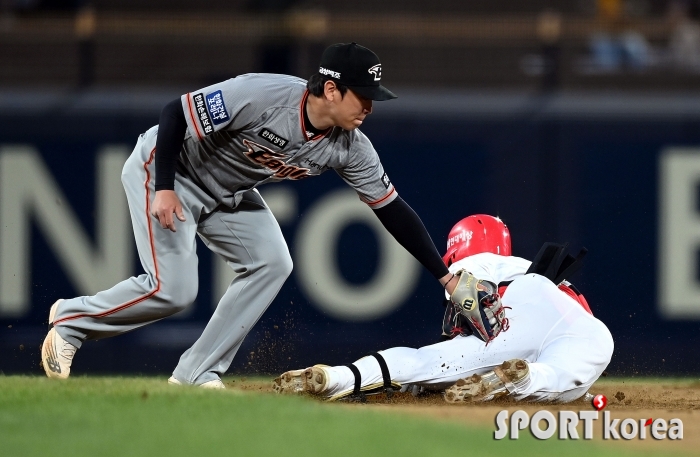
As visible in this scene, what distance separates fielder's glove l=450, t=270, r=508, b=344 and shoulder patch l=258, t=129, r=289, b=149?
3.54ft

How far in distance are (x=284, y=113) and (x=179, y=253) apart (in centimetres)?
87

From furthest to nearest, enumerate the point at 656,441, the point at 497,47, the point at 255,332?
1. the point at 497,47
2. the point at 255,332
3. the point at 656,441

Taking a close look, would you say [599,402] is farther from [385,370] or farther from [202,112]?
[202,112]

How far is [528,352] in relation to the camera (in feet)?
17.8

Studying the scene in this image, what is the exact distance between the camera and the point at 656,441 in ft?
14.0

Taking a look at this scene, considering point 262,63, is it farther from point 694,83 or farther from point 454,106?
point 694,83

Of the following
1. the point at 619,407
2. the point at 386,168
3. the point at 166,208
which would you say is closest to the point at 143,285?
the point at 166,208

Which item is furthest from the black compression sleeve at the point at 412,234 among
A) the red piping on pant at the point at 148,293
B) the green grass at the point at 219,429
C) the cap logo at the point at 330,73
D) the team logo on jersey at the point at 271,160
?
the red piping on pant at the point at 148,293

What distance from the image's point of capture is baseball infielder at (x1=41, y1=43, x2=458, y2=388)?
509cm

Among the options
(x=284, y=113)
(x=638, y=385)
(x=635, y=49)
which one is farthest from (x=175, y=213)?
(x=635, y=49)

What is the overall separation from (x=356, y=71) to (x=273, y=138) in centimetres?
55

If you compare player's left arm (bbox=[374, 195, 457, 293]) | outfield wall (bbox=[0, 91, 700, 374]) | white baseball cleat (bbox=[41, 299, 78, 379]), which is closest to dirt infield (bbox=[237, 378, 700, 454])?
player's left arm (bbox=[374, 195, 457, 293])

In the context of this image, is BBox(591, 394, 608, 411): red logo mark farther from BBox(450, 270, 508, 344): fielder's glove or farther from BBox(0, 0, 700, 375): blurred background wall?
BBox(0, 0, 700, 375): blurred background wall

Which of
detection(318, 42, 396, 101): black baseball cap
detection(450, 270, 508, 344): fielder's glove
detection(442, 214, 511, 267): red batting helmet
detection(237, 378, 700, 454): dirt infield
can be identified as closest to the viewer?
detection(237, 378, 700, 454): dirt infield
